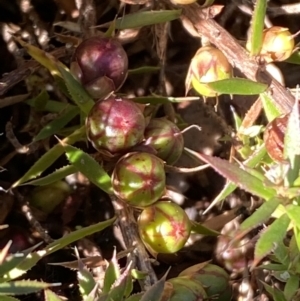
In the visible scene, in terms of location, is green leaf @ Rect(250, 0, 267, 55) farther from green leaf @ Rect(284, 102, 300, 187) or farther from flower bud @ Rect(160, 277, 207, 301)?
flower bud @ Rect(160, 277, 207, 301)

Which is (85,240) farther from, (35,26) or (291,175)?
(291,175)

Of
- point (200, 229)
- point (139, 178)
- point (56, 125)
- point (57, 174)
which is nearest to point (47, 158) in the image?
point (57, 174)

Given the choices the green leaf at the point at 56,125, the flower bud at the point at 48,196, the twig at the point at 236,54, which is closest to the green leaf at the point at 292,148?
the twig at the point at 236,54

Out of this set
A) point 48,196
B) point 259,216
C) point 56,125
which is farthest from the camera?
point 48,196

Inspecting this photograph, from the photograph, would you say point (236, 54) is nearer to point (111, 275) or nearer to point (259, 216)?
point (259, 216)

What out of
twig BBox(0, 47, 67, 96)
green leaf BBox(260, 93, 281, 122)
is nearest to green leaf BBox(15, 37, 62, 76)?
twig BBox(0, 47, 67, 96)

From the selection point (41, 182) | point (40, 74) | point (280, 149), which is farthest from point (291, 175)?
point (40, 74)
